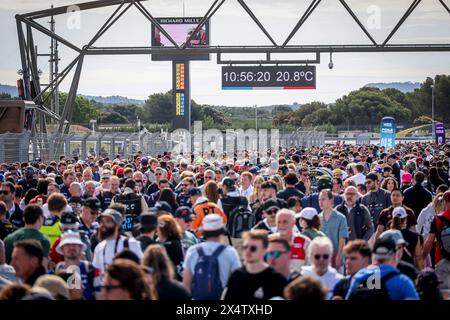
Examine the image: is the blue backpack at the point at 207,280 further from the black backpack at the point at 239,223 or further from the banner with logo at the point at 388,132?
the banner with logo at the point at 388,132

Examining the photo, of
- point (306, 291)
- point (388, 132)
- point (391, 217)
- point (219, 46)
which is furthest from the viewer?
point (388, 132)

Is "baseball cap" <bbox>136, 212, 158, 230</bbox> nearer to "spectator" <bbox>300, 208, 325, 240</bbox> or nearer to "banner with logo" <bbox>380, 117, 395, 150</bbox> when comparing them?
"spectator" <bbox>300, 208, 325, 240</bbox>

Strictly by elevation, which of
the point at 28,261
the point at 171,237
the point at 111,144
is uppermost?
the point at 111,144

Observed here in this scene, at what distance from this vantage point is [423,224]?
46.5 ft

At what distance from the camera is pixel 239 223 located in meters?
13.9

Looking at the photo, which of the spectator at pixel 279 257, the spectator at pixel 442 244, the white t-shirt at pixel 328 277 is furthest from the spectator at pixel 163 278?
the spectator at pixel 442 244

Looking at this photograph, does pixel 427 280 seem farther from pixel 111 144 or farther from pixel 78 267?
pixel 111 144

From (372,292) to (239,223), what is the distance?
5726 mm

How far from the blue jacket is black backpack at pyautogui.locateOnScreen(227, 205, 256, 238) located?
17.2 ft

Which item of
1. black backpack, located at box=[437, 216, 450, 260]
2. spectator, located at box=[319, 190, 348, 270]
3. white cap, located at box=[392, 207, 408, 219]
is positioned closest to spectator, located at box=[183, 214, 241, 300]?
spectator, located at box=[319, 190, 348, 270]

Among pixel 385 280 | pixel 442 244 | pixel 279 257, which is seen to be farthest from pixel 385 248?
pixel 442 244

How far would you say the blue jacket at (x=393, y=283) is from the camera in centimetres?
817

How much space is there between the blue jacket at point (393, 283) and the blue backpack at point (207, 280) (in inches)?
50.7
